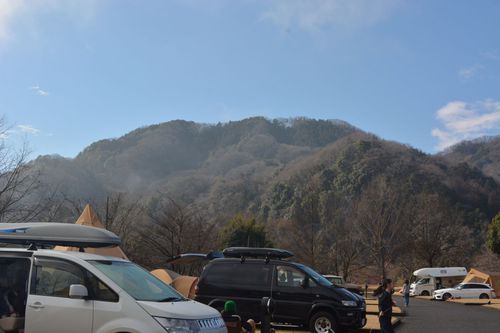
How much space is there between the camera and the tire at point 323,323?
13.8 metres

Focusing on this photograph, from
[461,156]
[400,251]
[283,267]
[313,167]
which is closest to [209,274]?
[283,267]

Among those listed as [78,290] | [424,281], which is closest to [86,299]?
[78,290]

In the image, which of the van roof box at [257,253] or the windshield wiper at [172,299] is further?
the van roof box at [257,253]

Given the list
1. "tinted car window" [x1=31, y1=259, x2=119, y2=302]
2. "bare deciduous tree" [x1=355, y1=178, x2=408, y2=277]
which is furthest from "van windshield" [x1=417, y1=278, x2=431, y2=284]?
"tinted car window" [x1=31, y1=259, x2=119, y2=302]

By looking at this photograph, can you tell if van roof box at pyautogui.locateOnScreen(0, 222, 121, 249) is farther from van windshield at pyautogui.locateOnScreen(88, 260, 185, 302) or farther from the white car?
the white car

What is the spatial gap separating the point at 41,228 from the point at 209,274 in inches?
263

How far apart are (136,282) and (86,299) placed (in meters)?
0.77

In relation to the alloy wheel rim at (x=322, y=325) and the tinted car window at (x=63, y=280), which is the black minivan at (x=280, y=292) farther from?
the tinted car window at (x=63, y=280)

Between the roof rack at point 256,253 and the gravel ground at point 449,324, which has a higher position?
the roof rack at point 256,253

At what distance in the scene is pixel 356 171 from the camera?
334 feet

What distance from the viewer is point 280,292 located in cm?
1420

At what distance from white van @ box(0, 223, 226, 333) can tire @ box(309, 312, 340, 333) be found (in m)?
6.83

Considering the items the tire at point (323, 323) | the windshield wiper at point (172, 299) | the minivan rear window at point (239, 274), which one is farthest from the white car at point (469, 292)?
the windshield wiper at point (172, 299)

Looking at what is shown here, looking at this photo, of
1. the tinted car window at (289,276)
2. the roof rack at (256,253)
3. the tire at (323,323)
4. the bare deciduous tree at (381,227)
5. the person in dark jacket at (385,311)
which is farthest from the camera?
the bare deciduous tree at (381,227)
